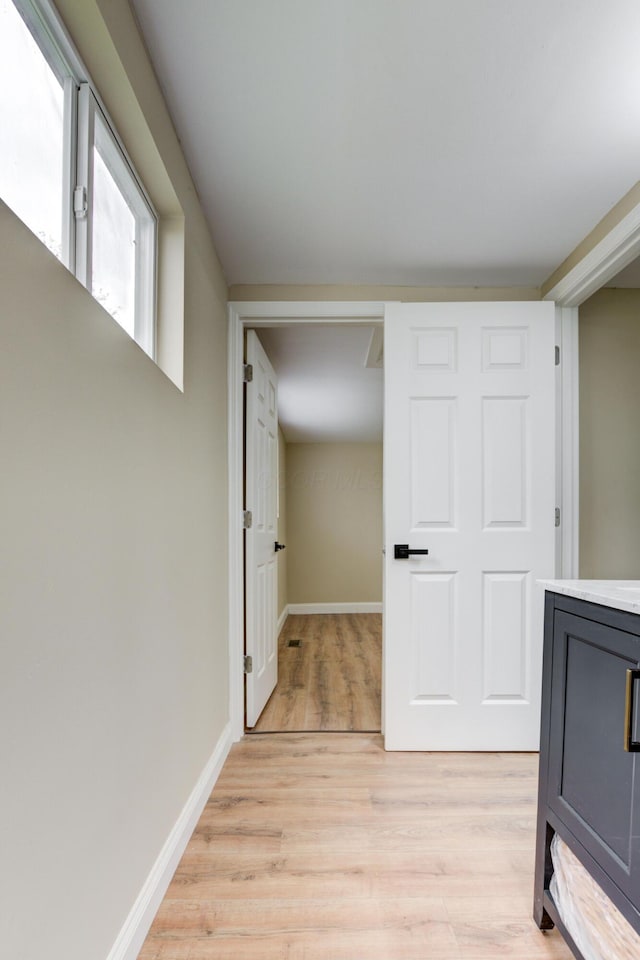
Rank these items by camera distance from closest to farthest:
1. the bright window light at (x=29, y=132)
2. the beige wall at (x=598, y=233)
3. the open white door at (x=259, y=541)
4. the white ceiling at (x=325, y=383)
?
1. the bright window light at (x=29, y=132)
2. the beige wall at (x=598, y=233)
3. the open white door at (x=259, y=541)
4. the white ceiling at (x=325, y=383)

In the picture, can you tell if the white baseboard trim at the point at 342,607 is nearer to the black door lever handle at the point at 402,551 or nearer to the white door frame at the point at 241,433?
the white door frame at the point at 241,433

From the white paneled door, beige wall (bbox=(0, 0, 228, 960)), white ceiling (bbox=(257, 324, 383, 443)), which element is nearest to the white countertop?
beige wall (bbox=(0, 0, 228, 960))

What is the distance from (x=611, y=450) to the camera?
2.68 meters

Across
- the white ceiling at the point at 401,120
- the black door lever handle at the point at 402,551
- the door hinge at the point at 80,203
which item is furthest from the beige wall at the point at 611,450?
the door hinge at the point at 80,203

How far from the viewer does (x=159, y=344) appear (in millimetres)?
1773

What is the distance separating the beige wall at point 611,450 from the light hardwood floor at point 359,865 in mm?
1063

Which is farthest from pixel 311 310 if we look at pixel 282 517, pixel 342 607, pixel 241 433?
pixel 342 607

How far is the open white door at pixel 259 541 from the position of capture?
109 inches

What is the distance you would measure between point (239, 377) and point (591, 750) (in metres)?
2.15

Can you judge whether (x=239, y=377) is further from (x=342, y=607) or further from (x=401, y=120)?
(x=342, y=607)

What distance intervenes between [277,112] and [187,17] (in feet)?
1.17

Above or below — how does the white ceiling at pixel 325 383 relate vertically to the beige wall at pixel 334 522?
above

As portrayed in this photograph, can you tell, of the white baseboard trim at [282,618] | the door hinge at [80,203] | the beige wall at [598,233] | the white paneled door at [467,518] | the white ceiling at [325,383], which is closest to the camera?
the door hinge at [80,203]

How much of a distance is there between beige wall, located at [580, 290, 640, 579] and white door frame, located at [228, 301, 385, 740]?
1139 mm
